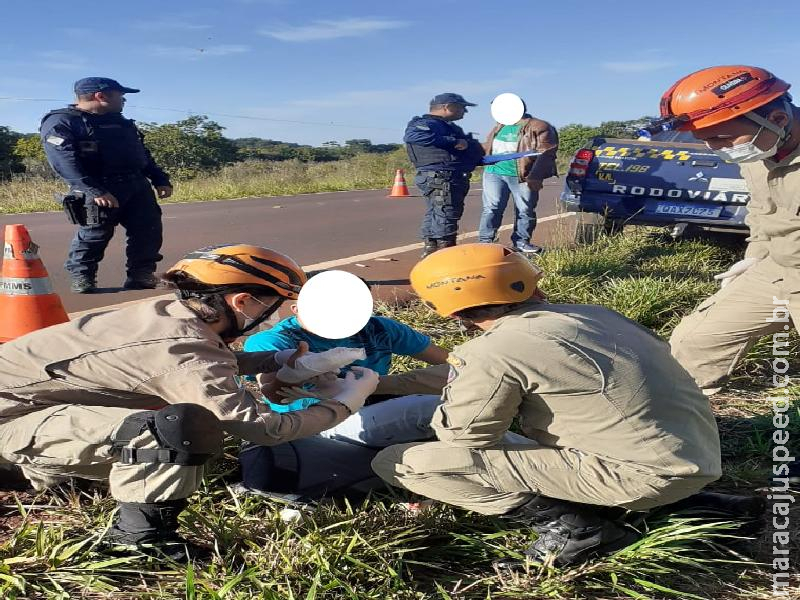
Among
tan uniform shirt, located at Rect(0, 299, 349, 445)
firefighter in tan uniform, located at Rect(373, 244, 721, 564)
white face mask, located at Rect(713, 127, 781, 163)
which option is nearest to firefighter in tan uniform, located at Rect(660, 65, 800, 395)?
white face mask, located at Rect(713, 127, 781, 163)

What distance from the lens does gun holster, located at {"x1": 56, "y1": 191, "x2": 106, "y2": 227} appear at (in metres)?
5.69

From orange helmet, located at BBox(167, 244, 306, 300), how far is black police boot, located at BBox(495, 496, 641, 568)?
1.11 m

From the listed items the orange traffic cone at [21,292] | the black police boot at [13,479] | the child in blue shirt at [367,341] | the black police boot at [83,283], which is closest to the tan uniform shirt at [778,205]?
the child in blue shirt at [367,341]

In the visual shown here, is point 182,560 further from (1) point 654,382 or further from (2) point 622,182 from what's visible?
(2) point 622,182

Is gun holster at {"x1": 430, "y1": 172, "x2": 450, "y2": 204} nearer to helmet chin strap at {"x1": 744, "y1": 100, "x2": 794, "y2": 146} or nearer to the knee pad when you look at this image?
helmet chin strap at {"x1": 744, "y1": 100, "x2": 794, "y2": 146}

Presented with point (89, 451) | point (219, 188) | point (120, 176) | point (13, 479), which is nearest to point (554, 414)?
point (89, 451)

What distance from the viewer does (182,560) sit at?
7.64 feet

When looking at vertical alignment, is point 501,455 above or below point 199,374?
below

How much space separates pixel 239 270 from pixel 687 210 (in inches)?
217

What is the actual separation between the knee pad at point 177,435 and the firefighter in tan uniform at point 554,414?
70 centimetres

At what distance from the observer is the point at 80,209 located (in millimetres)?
5766

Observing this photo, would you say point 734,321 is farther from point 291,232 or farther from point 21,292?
point 291,232

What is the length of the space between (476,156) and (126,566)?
5040 millimetres

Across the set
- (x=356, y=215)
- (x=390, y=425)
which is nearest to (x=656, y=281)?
(x=390, y=425)
